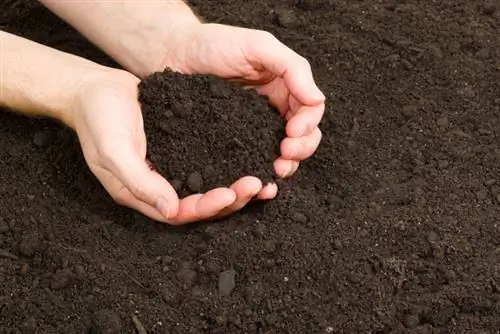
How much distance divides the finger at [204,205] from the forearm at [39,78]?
306 millimetres

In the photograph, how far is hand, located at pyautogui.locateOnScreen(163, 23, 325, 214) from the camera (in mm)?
1509

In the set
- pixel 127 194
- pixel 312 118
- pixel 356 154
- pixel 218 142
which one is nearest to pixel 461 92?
pixel 356 154

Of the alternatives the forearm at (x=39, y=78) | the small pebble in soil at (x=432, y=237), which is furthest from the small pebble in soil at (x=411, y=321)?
the forearm at (x=39, y=78)

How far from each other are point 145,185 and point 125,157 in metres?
0.06

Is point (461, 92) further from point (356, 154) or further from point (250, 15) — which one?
point (250, 15)

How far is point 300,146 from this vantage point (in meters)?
1.53

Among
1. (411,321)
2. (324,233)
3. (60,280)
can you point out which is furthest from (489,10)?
(60,280)

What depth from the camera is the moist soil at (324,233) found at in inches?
53.9

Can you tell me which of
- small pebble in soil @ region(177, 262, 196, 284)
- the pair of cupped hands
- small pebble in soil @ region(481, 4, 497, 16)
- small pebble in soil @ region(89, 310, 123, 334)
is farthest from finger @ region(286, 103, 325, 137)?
small pebble in soil @ region(481, 4, 497, 16)

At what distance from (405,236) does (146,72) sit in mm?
651

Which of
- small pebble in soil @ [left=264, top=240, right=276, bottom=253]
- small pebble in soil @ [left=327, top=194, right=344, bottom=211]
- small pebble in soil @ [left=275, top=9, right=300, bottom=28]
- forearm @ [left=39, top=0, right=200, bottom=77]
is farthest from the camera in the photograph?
small pebble in soil @ [left=275, top=9, right=300, bottom=28]

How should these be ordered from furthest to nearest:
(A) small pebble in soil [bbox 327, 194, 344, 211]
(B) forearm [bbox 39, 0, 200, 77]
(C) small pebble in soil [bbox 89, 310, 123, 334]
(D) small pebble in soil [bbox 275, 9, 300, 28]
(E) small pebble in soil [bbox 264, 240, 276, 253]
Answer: (D) small pebble in soil [bbox 275, 9, 300, 28]
(B) forearm [bbox 39, 0, 200, 77]
(A) small pebble in soil [bbox 327, 194, 344, 211]
(E) small pebble in soil [bbox 264, 240, 276, 253]
(C) small pebble in soil [bbox 89, 310, 123, 334]

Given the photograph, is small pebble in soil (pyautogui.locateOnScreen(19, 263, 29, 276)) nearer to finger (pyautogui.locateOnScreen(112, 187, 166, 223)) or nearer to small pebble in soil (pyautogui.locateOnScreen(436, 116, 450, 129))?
finger (pyautogui.locateOnScreen(112, 187, 166, 223))

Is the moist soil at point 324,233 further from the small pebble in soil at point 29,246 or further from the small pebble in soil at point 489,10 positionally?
the small pebble in soil at point 489,10
